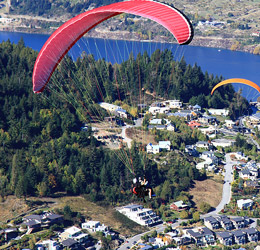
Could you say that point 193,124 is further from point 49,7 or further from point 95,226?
point 49,7

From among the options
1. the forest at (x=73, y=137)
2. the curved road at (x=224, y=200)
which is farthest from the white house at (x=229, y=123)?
the curved road at (x=224, y=200)

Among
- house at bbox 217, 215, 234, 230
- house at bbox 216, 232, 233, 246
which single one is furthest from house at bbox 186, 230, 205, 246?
house at bbox 217, 215, 234, 230

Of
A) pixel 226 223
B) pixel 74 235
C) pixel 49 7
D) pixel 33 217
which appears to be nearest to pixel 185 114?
pixel 226 223

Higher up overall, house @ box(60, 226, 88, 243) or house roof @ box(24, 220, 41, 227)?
house roof @ box(24, 220, 41, 227)

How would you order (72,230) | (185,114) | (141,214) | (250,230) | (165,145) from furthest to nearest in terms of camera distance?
(185,114) < (165,145) < (141,214) < (250,230) < (72,230)

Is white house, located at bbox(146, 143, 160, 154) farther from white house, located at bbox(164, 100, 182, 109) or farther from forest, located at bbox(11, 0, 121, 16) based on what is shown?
forest, located at bbox(11, 0, 121, 16)

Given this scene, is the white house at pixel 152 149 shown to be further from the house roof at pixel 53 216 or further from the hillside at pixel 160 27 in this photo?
the hillside at pixel 160 27
